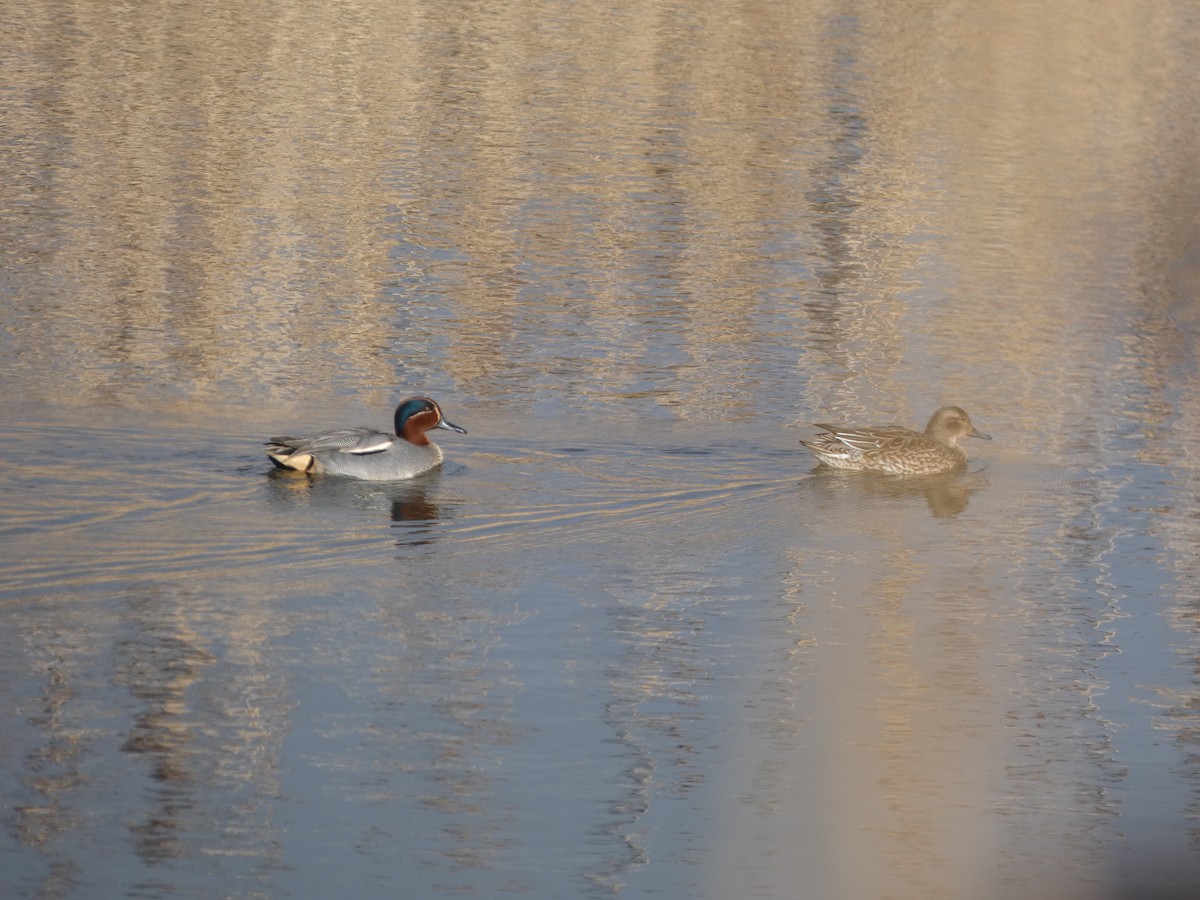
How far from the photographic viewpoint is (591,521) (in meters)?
10.9

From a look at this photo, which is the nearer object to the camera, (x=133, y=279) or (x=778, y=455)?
(x=778, y=455)

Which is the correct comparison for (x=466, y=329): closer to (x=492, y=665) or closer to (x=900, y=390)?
(x=900, y=390)

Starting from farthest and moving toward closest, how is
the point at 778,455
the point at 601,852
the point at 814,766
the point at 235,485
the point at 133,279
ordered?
1. the point at 133,279
2. the point at 778,455
3. the point at 235,485
4. the point at 814,766
5. the point at 601,852

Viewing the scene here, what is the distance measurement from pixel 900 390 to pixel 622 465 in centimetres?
293

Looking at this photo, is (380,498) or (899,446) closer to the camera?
(380,498)

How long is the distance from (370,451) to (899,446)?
2.91 metres

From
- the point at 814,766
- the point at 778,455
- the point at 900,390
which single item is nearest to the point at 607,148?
the point at 900,390

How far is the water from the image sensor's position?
7371mm

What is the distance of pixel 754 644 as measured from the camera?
920 centimetres

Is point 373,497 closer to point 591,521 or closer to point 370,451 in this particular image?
point 370,451

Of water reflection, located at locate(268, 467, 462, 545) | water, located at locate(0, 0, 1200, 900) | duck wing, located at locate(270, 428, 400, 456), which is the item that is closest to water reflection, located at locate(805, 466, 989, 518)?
water, located at locate(0, 0, 1200, 900)

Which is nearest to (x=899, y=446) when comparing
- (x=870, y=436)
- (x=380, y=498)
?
(x=870, y=436)

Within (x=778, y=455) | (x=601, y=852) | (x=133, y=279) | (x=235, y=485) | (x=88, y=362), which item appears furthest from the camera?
(x=133, y=279)

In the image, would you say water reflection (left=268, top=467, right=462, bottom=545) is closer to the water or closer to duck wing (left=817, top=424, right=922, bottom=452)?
the water
